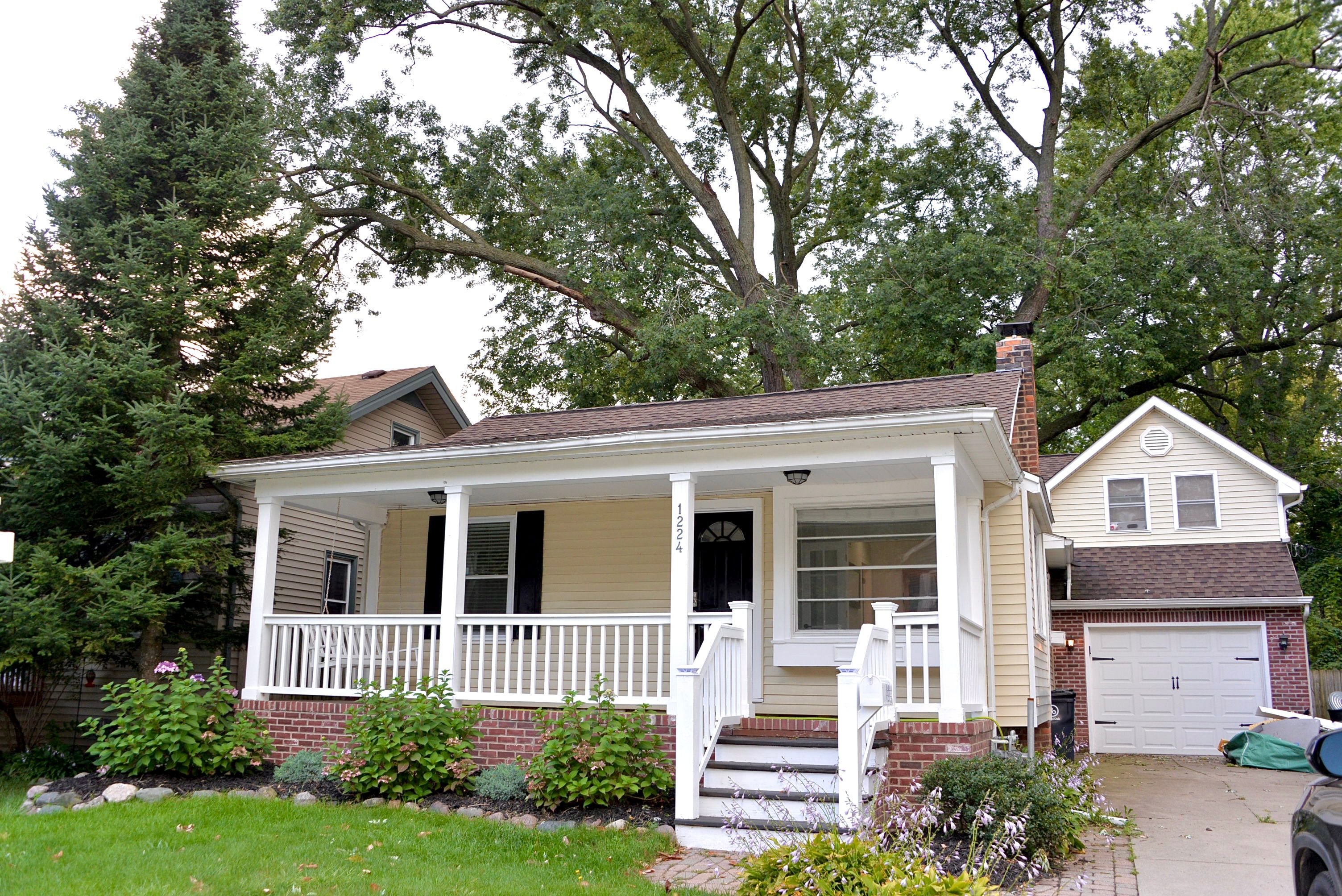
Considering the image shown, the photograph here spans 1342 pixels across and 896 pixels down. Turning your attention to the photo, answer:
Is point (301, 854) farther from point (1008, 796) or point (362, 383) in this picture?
point (362, 383)

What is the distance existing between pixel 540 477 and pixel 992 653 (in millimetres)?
A: 4693

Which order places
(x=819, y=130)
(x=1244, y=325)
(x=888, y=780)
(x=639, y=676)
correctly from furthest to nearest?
(x=819, y=130) → (x=1244, y=325) → (x=639, y=676) → (x=888, y=780)

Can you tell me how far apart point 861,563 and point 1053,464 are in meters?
11.8

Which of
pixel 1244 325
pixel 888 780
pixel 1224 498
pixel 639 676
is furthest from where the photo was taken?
pixel 1244 325

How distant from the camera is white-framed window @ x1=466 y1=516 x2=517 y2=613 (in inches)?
481

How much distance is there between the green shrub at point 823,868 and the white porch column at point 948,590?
301cm

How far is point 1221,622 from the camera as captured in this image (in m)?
17.0

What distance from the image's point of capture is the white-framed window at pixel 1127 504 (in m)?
18.8

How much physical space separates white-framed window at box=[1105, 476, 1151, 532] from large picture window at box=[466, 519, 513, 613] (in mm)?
11968

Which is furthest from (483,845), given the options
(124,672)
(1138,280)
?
(1138,280)

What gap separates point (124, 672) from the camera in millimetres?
14242

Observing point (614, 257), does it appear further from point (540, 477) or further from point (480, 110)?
point (540, 477)

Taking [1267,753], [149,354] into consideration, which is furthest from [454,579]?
[1267,753]

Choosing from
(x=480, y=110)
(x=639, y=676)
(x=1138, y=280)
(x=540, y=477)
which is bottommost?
(x=639, y=676)
